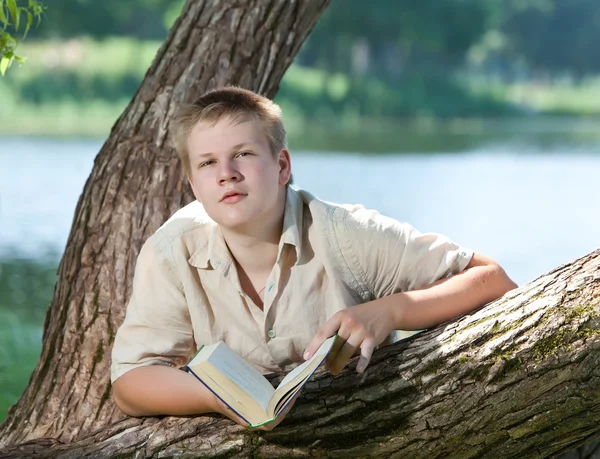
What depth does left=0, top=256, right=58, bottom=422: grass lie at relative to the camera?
5219 mm

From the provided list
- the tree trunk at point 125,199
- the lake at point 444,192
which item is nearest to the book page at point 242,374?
the tree trunk at point 125,199

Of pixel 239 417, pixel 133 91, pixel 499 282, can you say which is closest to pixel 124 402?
pixel 239 417

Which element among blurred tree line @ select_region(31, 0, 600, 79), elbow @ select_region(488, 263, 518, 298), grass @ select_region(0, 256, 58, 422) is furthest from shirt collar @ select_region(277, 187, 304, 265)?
blurred tree line @ select_region(31, 0, 600, 79)

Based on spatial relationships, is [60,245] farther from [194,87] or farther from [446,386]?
[446,386]

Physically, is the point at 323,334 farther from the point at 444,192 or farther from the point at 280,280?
the point at 444,192

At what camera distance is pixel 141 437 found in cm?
243

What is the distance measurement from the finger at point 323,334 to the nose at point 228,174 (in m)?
0.42

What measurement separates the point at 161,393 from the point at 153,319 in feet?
0.78

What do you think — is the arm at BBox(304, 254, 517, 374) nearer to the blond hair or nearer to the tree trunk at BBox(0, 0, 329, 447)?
the blond hair

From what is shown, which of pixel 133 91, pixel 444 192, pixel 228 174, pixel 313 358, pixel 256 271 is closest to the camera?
pixel 313 358

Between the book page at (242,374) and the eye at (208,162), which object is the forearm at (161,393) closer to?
the book page at (242,374)

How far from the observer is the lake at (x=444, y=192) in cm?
1064

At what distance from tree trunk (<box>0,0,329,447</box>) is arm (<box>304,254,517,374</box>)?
1.06 m

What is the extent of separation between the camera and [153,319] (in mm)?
2559
